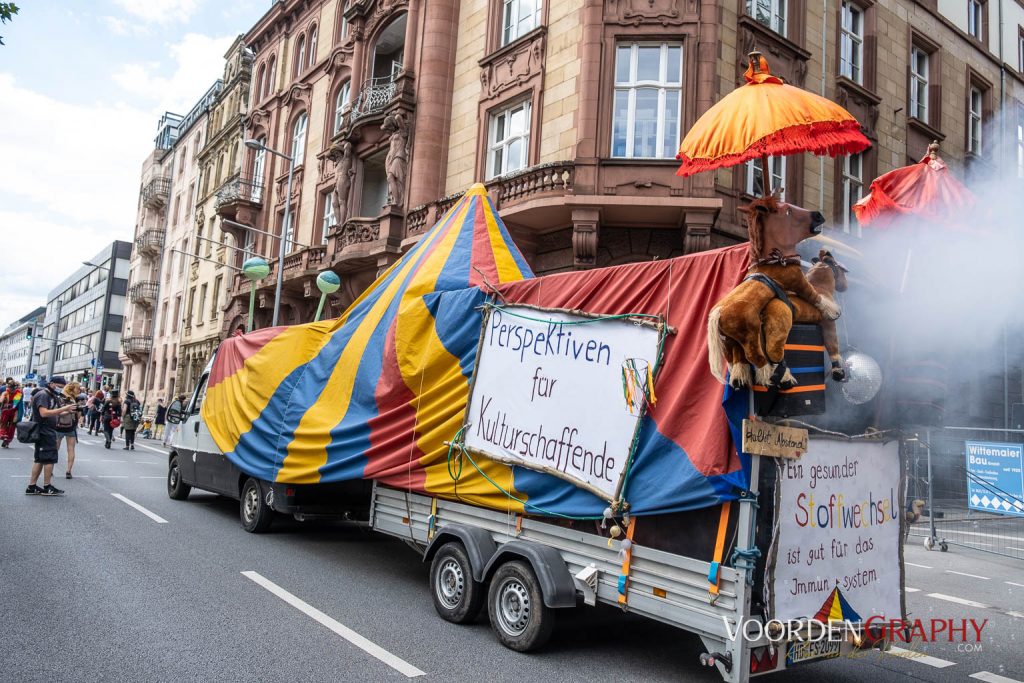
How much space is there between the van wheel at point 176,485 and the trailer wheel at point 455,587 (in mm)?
7274

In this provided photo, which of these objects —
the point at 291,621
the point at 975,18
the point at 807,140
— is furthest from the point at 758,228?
the point at 975,18

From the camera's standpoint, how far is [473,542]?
558 centimetres

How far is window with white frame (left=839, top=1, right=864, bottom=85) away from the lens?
1761cm

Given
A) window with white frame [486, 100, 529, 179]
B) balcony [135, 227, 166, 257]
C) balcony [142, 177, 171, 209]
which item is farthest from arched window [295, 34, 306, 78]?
balcony [142, 177, 171, 209]

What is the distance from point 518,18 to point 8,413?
666 inches

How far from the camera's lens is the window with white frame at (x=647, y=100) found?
47.4 feet

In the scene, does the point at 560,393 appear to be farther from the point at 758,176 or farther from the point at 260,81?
the point at 260,81

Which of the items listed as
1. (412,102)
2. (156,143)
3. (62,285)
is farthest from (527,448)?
(62,285)

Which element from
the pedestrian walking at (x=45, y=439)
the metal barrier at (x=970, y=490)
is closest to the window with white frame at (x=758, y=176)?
the metal barrier at (x=970, y=490)

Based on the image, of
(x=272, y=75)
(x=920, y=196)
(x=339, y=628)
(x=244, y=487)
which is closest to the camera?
(x=920, y=196)

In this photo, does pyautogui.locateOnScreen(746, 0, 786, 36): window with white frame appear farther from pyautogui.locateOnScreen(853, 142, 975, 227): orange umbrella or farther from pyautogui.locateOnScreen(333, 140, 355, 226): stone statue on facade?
pyautogui.locateOnScreen(333, 140, 355, 226): stone statue on facade

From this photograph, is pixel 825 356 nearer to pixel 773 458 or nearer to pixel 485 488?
pixel 773 458

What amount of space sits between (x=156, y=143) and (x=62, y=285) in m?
49.4

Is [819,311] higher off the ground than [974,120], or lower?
lower
